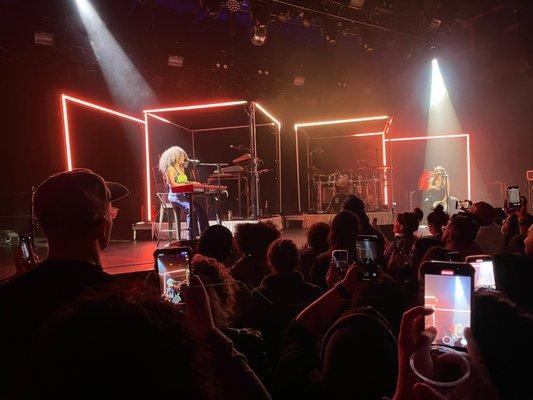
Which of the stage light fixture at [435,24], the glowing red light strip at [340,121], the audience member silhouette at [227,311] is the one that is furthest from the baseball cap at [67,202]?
the glowing red light strip at [340,121]

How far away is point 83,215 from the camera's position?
1604 millimetres

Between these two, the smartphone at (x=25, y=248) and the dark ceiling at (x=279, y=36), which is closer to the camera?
the smartphone at (x=25, y=248)

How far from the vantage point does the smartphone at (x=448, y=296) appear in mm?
1396

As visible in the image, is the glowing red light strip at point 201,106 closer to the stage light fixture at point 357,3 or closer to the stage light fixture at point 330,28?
the stage light fixture at point 330,28

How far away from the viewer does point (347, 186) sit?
1159cm

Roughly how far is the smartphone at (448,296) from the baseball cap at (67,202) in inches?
51.7

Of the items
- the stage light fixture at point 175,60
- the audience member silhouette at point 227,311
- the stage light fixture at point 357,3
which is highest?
the stage light fixture at point 357,3

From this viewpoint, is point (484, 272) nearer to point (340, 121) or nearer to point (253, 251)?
point (253, 251)

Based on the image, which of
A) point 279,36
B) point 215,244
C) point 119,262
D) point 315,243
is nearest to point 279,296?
point 215,244

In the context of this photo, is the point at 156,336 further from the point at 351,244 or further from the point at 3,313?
the point at 351,244

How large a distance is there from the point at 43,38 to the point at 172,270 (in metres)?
7.54

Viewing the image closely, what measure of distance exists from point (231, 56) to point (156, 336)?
1005cm

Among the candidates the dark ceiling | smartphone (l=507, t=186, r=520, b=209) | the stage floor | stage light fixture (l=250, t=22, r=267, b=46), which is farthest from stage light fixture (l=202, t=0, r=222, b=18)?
smartphone (l=507, t=186, r=520, b=209)

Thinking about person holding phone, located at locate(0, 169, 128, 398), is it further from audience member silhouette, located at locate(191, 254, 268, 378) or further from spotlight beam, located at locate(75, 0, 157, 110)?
spotlight beam, located at locate(75, 0, 157, 110)
